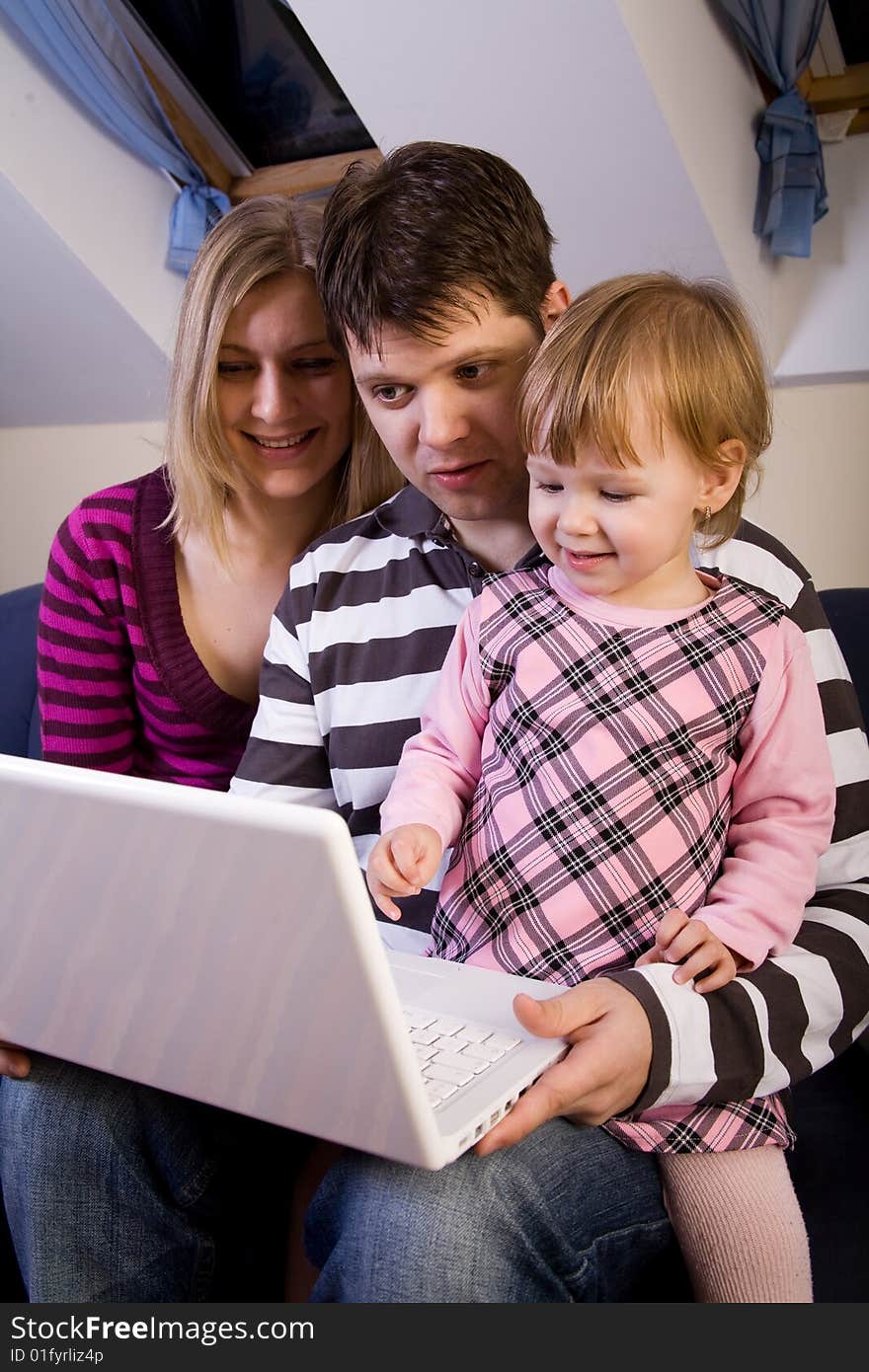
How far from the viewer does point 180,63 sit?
330cm

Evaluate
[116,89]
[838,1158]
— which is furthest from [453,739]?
[116,89]

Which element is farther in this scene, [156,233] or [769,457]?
[156,233]

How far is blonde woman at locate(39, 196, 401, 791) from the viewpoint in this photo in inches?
57.2

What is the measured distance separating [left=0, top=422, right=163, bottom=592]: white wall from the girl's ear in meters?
2.96

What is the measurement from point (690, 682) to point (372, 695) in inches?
16.2

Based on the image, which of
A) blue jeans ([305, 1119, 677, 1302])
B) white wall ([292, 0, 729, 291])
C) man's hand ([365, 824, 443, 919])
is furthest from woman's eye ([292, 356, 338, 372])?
white wall ([292, 0, 729, 291])

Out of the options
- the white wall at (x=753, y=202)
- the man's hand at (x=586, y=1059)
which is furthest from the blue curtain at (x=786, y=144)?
the man's hand at (x=586, y=1059)

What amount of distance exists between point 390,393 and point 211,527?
0.38 m

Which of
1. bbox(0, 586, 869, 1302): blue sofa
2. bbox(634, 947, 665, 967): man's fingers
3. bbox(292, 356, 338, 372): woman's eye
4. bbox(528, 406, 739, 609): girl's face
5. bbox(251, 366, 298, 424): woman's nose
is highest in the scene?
bbox(292, 356, 338, 372): woman's eye

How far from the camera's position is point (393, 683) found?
1.34 metres

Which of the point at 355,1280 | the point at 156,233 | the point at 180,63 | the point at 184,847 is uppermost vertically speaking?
the point at 180,63

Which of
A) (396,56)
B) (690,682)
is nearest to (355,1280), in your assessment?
(690,682)

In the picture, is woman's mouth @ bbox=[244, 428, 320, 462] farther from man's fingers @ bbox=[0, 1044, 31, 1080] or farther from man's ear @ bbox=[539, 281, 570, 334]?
man's fingers @ bbox=[0, 1044, 31, 1080]

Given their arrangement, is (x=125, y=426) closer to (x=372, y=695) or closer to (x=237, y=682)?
(x=237, y=682)
